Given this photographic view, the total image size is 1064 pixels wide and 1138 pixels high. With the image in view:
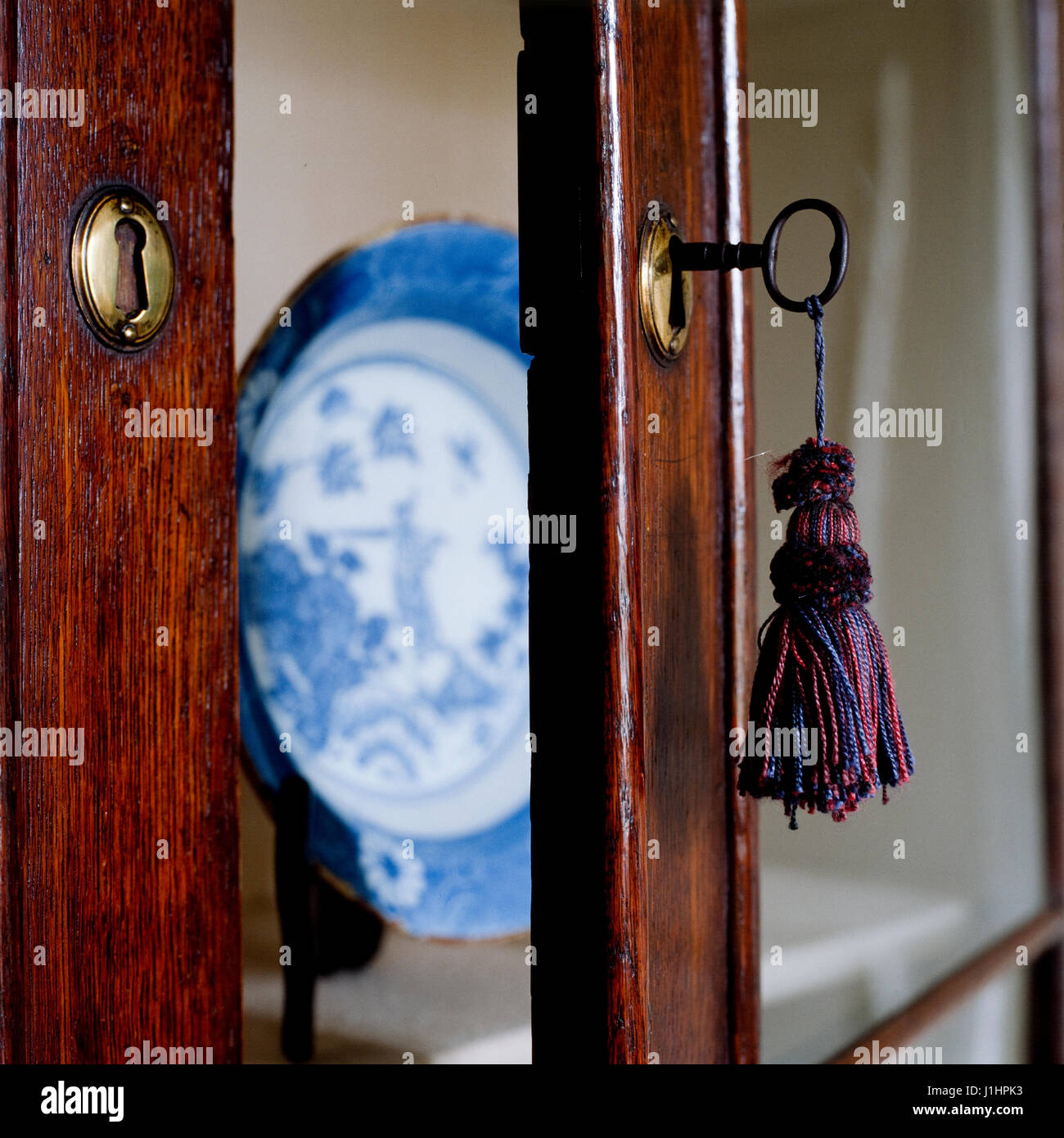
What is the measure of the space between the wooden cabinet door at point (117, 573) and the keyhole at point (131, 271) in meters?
0.02

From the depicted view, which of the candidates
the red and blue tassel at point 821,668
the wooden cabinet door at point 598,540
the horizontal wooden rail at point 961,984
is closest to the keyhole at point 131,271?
the wooden cabinet door at point 598,540

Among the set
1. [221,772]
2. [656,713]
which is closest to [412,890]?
[221,772]

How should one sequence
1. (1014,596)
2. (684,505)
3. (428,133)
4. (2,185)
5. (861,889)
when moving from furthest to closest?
(1014,596)
(861,889)
(428,133)
(684,505)
(2,185)

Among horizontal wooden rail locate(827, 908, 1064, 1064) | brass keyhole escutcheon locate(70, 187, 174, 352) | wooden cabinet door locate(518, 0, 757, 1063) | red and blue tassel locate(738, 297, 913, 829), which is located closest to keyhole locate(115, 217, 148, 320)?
brass keyhole escutcheon locate(70, 187, 174, 352)

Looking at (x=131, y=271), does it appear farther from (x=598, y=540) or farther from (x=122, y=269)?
(x=598, y=540)

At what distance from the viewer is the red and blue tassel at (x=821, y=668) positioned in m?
0.50

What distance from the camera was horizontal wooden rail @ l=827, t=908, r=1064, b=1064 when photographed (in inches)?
35.4

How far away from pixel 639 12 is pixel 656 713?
34cm

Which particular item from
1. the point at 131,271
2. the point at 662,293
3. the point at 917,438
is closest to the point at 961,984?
the point at 917,438

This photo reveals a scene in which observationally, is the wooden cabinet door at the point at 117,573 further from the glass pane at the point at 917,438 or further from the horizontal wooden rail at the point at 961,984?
the horizontal wooden rail at the point at 961,984

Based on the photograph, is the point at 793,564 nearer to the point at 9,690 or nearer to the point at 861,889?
Result: the point at 9,690

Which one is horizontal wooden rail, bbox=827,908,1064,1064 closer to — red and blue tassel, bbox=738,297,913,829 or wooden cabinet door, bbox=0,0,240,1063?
red and blue tassel, bbox=738,297,913,829

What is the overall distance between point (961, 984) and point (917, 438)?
517 mm

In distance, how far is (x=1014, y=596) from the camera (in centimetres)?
115
